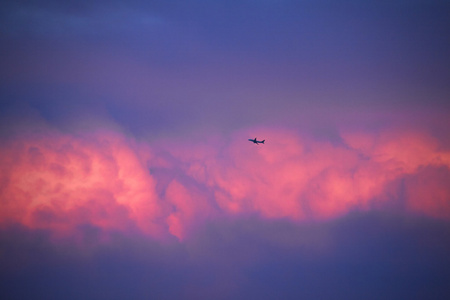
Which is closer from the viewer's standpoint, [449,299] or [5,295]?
[5,295]

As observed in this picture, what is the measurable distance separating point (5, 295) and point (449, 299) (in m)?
195

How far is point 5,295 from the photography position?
161000 mm

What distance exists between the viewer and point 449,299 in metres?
177

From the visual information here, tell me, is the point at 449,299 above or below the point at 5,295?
above
